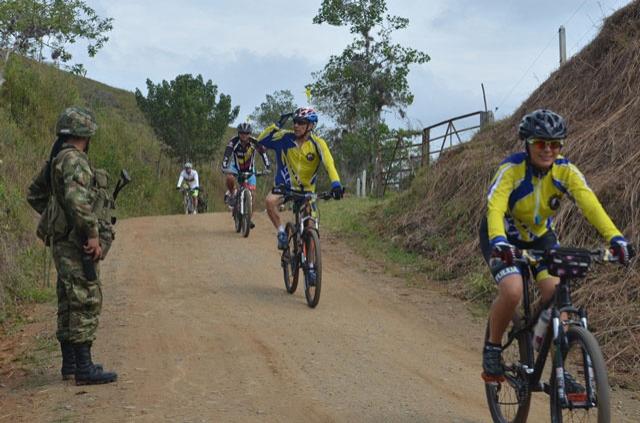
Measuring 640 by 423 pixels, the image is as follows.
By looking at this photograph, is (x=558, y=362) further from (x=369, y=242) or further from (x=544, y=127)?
(x=369, y=242)

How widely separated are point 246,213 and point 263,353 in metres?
8.74

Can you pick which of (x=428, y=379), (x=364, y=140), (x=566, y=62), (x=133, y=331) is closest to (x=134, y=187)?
(x=364, y=140)

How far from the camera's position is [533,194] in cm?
522

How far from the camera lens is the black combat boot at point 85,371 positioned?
21.2 ft

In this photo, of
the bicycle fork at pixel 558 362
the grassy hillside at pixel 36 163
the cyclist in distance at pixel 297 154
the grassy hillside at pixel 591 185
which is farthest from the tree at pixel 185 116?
the bicycle fork at pixel 558 362

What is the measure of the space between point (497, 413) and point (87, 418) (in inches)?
113

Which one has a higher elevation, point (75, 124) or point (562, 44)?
point (562, 44)

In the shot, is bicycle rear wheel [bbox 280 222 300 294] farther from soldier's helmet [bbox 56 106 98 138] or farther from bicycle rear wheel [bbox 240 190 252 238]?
bicycle rear wheel [bbox 240 190 252 238]

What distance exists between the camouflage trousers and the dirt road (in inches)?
18.0

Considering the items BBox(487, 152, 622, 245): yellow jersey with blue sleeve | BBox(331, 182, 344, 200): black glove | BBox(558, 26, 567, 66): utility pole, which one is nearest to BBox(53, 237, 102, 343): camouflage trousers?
BBox(487, 152, 622, 245): yellow jersey with blue sleeve

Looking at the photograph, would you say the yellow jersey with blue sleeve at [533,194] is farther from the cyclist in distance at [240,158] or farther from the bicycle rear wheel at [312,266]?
the cyclist in distance at [240,158]

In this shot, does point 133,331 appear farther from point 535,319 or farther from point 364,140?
point 364,140

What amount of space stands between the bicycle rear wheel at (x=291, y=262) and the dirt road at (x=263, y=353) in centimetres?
27

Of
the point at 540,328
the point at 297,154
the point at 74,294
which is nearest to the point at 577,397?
the point at 540,328
